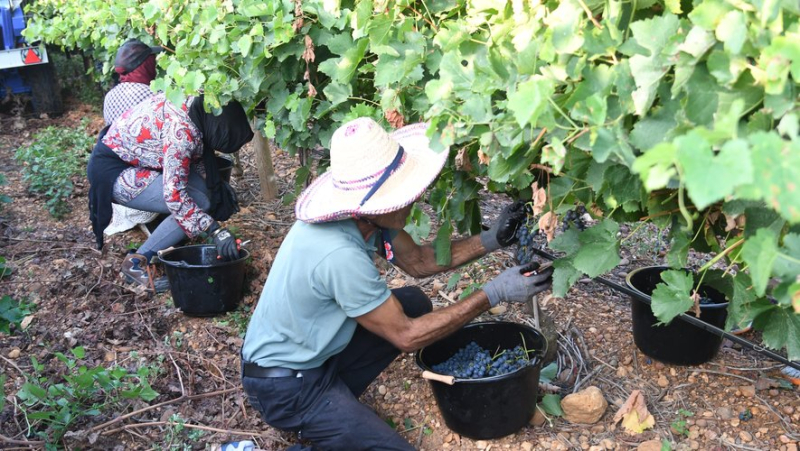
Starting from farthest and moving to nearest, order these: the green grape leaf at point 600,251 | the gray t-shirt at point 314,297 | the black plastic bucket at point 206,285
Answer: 1. the black plastic bucket at point 206,285
2. the gray t-shirt at point 314,297
3. the green grape leaf at point 600,251

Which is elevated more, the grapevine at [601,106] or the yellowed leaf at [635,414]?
the grapevine at [601,106]

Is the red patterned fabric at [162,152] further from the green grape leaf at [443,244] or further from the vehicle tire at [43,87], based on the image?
the vehicle tire at [43,87]

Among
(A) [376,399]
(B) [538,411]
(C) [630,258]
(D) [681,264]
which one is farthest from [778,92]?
(C) [630,258]

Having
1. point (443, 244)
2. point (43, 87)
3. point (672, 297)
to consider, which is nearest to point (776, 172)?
point (672, 297)

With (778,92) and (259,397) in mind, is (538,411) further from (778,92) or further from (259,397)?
(778,92)

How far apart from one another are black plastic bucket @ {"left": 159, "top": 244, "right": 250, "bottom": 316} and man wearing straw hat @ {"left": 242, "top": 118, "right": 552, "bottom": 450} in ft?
4.29

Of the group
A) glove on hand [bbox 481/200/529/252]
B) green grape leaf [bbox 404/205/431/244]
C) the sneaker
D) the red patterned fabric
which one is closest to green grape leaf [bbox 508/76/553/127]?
glove on hand [bbox 481/200/529/252]

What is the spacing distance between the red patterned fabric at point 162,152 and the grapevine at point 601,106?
3.65 ft

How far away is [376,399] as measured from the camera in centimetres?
340

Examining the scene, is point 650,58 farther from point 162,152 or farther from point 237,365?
point 162,152

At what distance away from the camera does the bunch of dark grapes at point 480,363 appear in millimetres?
2951

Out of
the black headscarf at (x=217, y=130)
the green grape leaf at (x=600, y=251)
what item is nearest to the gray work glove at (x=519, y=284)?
the green grape leaf at (x=600, y=251)

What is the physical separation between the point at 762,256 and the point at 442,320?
159 cm

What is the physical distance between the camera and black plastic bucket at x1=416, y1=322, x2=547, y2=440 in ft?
9.16
